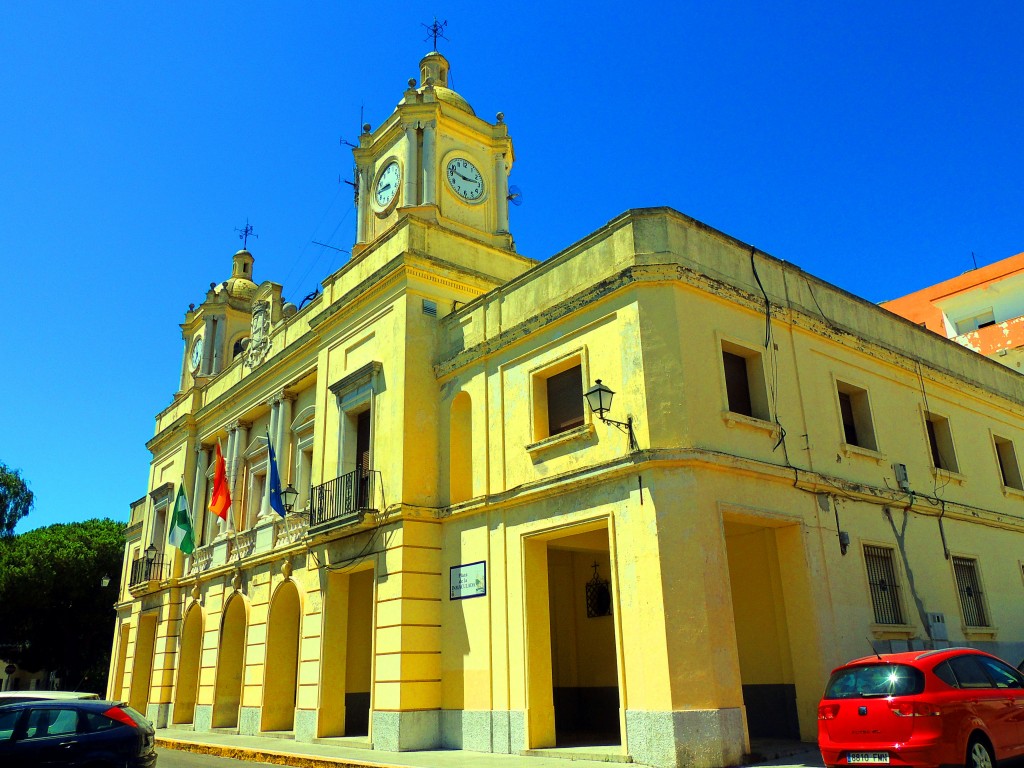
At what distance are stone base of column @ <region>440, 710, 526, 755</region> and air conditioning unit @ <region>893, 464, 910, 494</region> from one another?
26.9 ft

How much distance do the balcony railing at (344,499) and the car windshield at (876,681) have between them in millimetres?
9129

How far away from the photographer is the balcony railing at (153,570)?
85.6 ft

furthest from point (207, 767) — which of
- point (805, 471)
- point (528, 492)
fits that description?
point (805, 471)

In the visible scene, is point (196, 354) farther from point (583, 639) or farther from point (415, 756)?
point (415, 756)

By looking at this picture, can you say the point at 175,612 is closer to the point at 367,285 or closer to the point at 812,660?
the point at 367,285

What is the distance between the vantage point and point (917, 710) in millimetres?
8102

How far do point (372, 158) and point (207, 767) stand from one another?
14.5 meters

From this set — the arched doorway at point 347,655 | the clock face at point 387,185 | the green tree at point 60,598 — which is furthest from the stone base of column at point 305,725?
the green tree at point 60,598

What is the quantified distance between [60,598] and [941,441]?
128ft

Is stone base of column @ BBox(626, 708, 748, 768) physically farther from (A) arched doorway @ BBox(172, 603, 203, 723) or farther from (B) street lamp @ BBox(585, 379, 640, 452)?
(A) arched doorway @ BBox(172, 603, 203, 723)

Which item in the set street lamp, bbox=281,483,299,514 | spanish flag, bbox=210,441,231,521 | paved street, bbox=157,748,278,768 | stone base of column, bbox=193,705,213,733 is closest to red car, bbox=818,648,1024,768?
paved street, bbox=157,748,278,768

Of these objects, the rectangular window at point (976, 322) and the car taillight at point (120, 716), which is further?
the rectangular window at point (976, 322)

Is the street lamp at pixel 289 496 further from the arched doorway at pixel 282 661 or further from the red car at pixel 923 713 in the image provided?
the red car at pixel 923 713

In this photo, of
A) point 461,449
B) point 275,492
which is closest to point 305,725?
point 275,492
